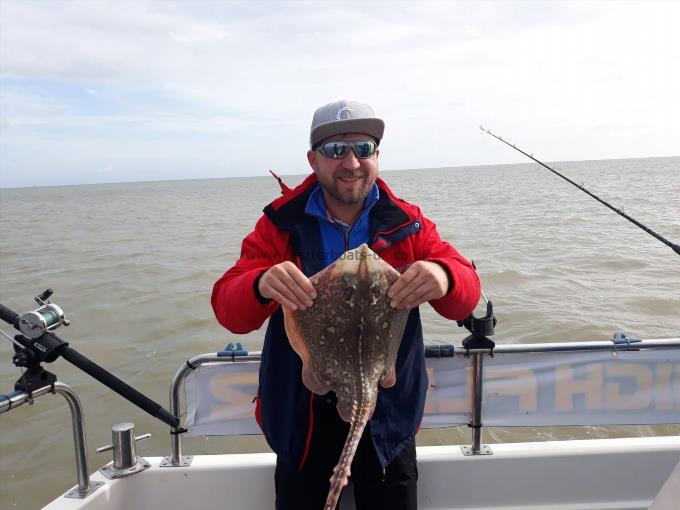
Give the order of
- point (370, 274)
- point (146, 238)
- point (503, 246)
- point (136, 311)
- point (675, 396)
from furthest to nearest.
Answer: point (146, 238) → point (503, 246) → point (136, 311) → point (675, 396) → point (370, 274)

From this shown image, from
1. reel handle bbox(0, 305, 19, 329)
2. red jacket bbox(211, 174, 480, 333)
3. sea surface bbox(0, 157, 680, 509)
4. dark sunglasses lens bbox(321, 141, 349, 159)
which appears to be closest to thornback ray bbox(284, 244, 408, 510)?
red jacket bbox(211, 174, 480, 333)

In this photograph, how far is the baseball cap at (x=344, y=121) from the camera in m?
2.60

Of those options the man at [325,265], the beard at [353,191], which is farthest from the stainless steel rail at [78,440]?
the beard at [353,191]

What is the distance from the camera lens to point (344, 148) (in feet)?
8.47

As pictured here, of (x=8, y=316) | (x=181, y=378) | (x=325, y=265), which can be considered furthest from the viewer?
(x=181, y=378)

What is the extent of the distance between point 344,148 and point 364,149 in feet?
0.34

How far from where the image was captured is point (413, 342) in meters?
2.75

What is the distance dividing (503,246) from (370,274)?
54.8 feet

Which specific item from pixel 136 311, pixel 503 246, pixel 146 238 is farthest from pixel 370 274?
pixel 146 238

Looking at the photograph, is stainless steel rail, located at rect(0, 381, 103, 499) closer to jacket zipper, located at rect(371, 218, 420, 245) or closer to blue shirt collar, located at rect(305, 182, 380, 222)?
blue shirt collar, located at rect(305, 182, 380, 222)

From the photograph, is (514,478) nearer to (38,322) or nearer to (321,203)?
(321,203)

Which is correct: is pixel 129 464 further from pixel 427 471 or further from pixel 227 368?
pixel 427 471

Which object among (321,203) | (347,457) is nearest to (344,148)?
(321,203)

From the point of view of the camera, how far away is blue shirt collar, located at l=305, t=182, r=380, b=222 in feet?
8.87
